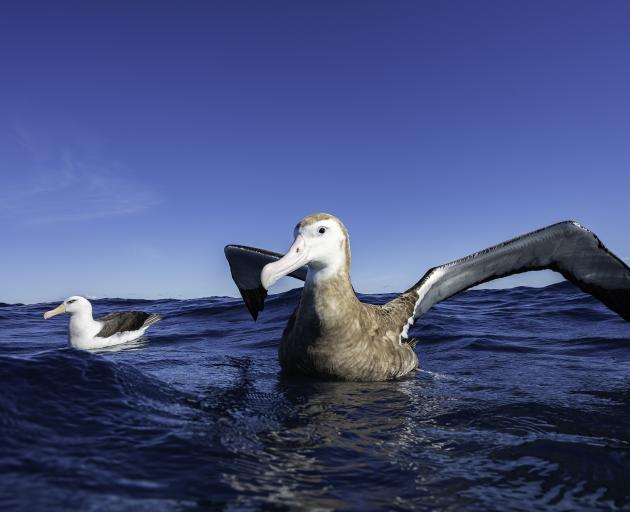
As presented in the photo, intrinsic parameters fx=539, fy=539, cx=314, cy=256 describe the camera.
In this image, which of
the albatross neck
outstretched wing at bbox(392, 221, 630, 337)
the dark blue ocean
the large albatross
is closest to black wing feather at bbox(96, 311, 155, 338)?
the large albatross

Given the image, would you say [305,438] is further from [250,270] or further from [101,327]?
[101,327]

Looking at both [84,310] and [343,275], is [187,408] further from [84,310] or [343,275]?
[84,310]

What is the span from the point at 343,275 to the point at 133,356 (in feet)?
15.2

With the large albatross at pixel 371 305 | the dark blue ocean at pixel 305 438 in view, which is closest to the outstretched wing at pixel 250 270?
the large albatross at pixel 371 305

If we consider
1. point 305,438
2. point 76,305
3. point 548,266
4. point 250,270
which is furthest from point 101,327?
point 305,438

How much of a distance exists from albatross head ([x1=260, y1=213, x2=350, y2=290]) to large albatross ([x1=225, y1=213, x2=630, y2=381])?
0.4 inches

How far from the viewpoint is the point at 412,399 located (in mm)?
5207

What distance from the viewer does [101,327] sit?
1186 centimetres

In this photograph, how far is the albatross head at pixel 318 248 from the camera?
5.45 meters

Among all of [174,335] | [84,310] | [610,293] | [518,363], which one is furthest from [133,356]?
[610,293]

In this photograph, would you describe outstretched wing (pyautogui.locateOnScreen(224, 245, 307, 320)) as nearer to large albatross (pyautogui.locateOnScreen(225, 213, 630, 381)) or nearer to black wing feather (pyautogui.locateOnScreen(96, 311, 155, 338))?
large albatross (pyautogui.locateOnScreen(225, 213, 630, 381))

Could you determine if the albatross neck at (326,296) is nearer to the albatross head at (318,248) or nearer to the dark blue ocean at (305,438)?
the albatross head at (318,248)

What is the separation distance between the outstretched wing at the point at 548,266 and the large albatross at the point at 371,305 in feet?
0.04

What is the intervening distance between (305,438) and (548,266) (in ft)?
17.6
